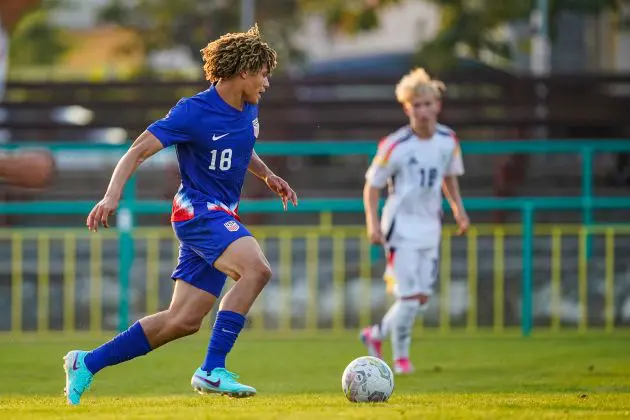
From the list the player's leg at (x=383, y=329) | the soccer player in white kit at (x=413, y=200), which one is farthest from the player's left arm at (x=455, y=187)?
the player's leg at (x=383, y=329)

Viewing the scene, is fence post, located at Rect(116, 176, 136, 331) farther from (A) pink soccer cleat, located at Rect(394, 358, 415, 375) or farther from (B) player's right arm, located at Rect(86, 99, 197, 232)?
(B) player's right arm, located at Rect(86, 99, 197, 232)

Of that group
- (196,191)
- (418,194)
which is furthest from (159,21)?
(196,191)

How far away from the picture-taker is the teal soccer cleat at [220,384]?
7.58 meters

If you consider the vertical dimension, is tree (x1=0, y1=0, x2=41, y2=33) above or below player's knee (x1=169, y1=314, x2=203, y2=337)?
above

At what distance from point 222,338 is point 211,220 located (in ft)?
1.95

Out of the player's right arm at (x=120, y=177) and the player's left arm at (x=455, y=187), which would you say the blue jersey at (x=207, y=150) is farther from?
the player's left arm at (x=455, y=187)

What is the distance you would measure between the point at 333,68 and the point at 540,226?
9.29 meters

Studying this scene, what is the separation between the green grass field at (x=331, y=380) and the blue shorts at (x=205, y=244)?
0.64 meters

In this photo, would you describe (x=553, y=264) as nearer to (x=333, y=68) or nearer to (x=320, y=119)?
(x=320, y=119)

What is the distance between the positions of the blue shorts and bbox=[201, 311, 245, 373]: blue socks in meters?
0.20

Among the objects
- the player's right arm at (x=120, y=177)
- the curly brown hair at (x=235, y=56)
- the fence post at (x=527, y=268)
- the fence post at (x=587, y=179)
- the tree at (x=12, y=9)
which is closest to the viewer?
the player's right arm at (x=120, y=177)

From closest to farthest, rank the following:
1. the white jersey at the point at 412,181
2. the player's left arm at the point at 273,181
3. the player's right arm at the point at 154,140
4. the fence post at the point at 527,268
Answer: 1. the player's right arm at the point at 154,140
2. the player's left arm at the point at 273,181
3. the white jersey at the point at 412,181
4. the fence post at the point at 527,268

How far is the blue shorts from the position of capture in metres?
7.81

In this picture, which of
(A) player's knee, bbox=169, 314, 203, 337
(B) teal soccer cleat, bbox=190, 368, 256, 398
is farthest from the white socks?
(B) teal soccer cleat, bbox=190, 368, 256, 398
